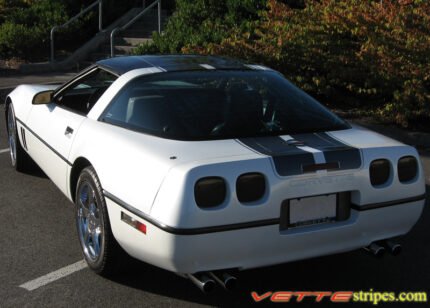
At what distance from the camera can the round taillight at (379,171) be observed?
338 centimetres

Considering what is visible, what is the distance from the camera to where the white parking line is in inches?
144

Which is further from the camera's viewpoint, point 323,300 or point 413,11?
point 413,11

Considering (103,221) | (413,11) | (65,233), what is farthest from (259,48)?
(103,221)

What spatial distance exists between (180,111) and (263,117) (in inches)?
21.1

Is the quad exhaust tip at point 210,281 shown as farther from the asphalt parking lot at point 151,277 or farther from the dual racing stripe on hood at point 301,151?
the dual racing stripe on hood at point 301,151

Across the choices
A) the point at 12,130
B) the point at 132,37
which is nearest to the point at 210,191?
the point at 12,130

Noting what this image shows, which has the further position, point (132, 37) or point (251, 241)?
point (132, 37)

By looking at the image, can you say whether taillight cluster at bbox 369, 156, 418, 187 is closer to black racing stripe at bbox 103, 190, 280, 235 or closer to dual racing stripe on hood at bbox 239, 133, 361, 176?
dual racing stripe on hood at bbox 239, 133, 361, 176

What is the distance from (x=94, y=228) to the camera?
148 inches

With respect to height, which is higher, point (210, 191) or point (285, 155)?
point (285, 155)

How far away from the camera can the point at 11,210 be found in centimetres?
505

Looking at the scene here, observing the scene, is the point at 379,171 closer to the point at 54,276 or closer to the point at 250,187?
the point at 250,187

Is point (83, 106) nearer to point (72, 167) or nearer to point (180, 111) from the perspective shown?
point (72, 167)

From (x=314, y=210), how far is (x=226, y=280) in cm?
62
